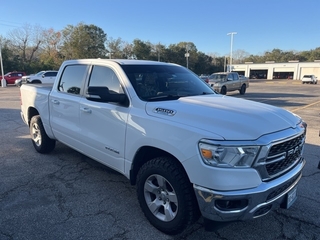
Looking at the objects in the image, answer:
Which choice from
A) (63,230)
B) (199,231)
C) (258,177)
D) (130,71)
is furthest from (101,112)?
(258,177)

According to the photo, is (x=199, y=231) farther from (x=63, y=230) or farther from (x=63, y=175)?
(x=63, y=175)

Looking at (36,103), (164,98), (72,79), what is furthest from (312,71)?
(164,98)

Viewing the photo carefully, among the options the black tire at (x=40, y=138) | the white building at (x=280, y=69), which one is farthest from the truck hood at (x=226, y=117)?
the white building at (x=280, y=69)

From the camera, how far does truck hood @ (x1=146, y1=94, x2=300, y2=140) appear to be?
2.37 metres

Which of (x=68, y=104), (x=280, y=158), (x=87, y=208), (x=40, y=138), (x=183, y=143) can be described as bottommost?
(x=87, y=208)

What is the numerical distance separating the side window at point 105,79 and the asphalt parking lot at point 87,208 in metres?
1.54

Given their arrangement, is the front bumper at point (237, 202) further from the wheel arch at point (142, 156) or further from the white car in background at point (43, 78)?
the white car in background at point (43, 78)

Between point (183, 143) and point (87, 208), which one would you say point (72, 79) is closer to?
point (87, 208)

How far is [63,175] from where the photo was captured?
14.4ft

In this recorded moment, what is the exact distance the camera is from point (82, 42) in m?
52.6

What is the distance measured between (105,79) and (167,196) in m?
1.86

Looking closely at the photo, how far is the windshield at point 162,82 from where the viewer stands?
3.32m

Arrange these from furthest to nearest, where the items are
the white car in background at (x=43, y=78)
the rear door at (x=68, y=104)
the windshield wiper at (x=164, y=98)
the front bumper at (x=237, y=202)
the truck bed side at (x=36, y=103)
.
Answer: the white car in background at (x=43, y=78)
the truck bed side at (x=36, y=103)
the rear door at (x=68, y=104)
the windshield wiper at (x=164, y=98)
the front bumper at (x=237, y=202)

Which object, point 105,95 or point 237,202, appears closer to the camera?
point 237,202
